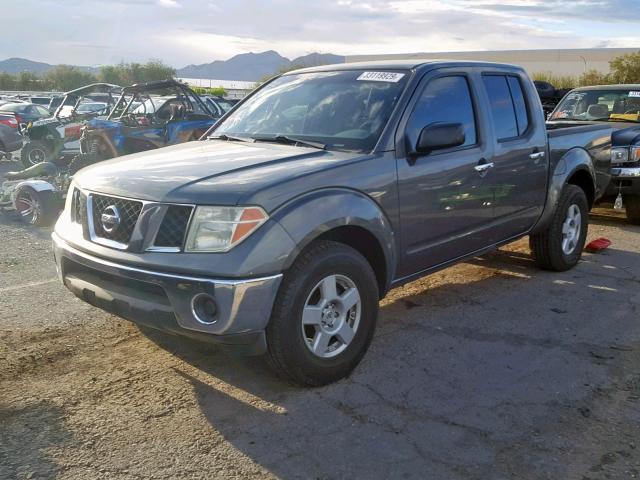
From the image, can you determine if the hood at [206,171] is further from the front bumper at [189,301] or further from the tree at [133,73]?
the tree at [133,73]

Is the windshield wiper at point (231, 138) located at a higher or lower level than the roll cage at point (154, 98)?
lower

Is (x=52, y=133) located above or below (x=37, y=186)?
above

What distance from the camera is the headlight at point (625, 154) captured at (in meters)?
8.07

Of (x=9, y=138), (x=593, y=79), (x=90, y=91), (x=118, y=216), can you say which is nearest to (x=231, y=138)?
(x=118, y=216)

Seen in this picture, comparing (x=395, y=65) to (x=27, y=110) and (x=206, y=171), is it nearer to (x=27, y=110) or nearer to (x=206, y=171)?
(x=206, y=171)

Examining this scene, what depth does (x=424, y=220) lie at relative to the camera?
14.6 feet

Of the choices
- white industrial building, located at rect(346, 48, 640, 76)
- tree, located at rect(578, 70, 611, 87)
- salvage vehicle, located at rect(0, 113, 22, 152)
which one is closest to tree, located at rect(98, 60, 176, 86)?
white industrial building, located at rect(346, 48, 640, 76)

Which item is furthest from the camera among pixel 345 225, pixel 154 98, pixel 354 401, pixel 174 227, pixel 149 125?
pixel 154 98

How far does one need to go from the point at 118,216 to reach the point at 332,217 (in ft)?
3.89

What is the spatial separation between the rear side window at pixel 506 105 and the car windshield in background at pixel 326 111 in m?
A: 1.05

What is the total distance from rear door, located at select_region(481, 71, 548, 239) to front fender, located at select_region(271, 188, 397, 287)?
4.60 feet

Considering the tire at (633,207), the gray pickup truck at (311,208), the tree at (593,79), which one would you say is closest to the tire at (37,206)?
the gray pickup truck at (311,208)

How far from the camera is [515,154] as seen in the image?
5.34m

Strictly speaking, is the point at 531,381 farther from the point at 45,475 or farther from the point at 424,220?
the point at 45,475
